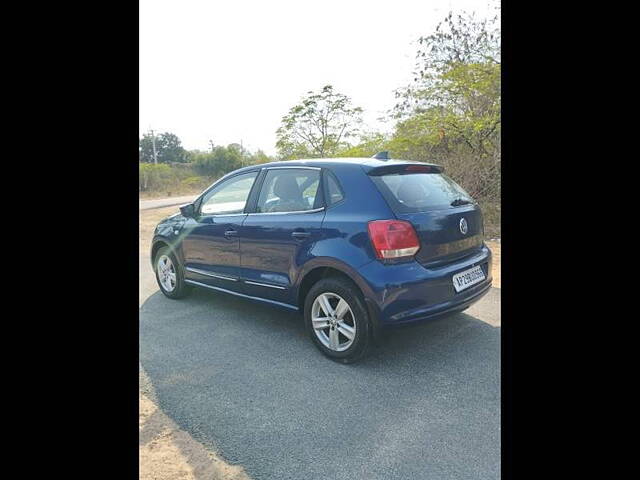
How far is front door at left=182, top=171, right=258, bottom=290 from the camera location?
4273 mm

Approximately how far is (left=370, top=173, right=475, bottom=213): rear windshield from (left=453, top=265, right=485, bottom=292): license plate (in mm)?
546

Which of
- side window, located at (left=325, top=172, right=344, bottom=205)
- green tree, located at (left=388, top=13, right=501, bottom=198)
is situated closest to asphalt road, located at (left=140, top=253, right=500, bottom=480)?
side window, located at (left=325, top=172, right=344, bottom=205)

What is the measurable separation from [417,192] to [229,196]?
207 cm

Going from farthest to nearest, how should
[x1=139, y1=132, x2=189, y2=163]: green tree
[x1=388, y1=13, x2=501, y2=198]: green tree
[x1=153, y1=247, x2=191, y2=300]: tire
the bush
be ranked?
[x1=139, y1=132, x2=189, y2=163]: green tree, the bush, [x1=388, y1=13, x2=501, y2=198]: green tree, [x1=153, y1=247, x2=191, y2=300]: tire

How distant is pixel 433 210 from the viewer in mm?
3340

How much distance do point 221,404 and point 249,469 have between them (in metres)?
0.69

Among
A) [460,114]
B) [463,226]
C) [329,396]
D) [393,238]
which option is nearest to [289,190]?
[393,238]

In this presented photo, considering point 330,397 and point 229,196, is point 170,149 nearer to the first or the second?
point 229,196

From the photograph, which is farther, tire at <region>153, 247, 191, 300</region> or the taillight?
tire at <region>153, 247, 191, 300</region>

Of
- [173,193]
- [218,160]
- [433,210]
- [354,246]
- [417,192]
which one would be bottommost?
[354,246]

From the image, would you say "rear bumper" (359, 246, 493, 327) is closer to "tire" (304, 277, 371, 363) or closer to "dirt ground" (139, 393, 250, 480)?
"tire" (304, 277, 371, 363)

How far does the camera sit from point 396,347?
362 centimetres
